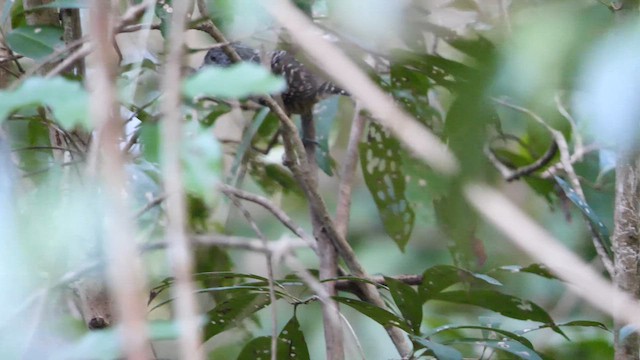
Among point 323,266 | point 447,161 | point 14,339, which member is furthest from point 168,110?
point 323,266

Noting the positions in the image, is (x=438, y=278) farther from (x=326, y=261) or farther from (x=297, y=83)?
(x=297, y=83)

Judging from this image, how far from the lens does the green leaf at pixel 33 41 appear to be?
0.89 metres

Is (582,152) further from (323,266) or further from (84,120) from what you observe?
(84,120)

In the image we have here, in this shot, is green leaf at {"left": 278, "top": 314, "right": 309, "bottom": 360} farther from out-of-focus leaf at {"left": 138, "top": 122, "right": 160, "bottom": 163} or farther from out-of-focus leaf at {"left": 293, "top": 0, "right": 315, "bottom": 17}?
out-of-focus leaf at {"left": 138, "top": 122, "right": 160, "bottom": 163}

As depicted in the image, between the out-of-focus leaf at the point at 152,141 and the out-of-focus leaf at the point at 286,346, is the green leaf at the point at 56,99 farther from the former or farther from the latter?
the out-of-focus leaf at the point at 286,346

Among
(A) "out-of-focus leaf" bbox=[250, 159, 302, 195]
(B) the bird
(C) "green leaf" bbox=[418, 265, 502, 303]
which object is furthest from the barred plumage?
(C) "green leaf" bbox=[418, 265, 502, 303]

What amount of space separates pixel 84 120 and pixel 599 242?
805mm

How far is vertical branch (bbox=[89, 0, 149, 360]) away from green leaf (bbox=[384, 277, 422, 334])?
0.53 metres

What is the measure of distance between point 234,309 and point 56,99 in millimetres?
591

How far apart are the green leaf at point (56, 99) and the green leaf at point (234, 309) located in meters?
0.57

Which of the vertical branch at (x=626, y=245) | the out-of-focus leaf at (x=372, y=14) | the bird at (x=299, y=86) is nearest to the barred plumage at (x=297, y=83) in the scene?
the bird at (x=299, y=86)

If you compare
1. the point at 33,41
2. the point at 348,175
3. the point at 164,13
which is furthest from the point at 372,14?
the point at 348,175

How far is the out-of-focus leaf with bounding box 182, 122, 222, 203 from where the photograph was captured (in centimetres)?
48

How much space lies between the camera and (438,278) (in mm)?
1016
